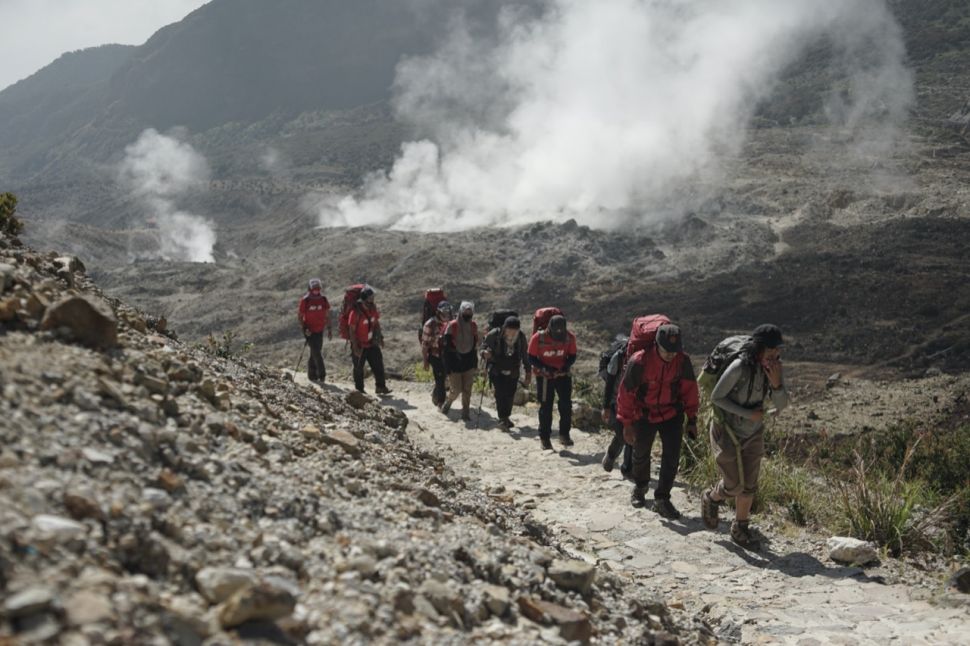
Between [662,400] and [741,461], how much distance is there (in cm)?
73

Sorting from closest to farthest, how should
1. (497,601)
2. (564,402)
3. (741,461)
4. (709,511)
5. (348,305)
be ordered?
(497,601) < (741,461) < (709,511) < (564,402) < (348,305)

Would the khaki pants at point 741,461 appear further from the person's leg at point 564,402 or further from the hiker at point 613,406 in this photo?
the person's leg at point 564,402

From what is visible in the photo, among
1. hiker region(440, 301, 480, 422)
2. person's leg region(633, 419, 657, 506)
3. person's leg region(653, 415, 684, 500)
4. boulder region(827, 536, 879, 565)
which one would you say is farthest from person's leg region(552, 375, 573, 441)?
boulder region(827, 536, 879, 565)

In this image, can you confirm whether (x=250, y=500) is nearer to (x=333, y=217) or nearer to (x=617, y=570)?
(x=617, y=570)

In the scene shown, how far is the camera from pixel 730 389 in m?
5.43

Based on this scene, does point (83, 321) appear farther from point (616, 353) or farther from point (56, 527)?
point (616, 353)

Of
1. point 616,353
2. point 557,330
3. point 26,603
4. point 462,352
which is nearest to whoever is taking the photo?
point 26,603

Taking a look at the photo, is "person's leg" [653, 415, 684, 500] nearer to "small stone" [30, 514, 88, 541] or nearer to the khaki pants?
the khaki pants

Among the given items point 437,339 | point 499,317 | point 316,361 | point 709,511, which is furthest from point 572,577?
point 316,361

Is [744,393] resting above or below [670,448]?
above

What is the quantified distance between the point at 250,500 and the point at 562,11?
92801 mm

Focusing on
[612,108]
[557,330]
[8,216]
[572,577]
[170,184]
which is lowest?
[572,577]

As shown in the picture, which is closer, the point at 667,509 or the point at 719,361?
the point at 719,361

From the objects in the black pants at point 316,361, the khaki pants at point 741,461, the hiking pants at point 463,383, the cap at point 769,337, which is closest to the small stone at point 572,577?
the khaki pants at point 741,461
